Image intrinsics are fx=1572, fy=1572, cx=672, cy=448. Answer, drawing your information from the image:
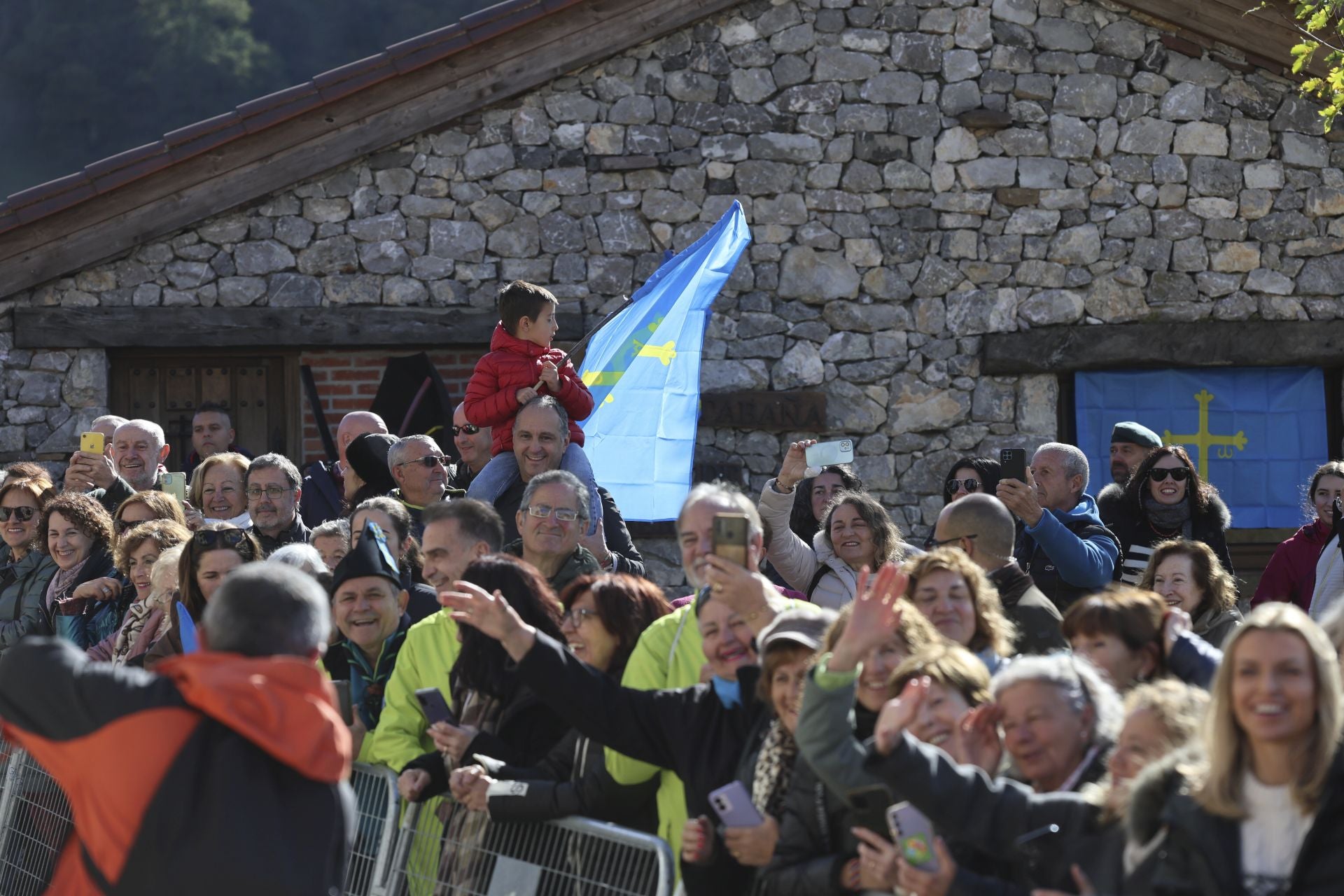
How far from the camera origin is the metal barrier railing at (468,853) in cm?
380

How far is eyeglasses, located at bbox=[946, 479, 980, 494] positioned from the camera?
6.84m

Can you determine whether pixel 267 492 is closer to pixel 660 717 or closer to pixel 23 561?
pixel 23 561

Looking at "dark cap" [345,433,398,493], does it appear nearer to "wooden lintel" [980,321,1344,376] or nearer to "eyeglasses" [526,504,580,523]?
"eyeglasses" [526,504,580,523]

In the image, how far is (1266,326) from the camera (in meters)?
9.80

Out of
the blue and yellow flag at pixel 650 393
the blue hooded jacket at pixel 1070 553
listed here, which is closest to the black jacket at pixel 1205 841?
the blue hooded jacket at pixel 1070 553

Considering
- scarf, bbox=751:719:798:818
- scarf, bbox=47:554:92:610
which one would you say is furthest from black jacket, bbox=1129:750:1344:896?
scarf, bbox=47:554:92:610

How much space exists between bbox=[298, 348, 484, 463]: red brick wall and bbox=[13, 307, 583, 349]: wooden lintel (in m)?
0.15

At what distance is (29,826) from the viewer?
16.8ft

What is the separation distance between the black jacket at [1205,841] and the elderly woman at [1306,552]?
405cm

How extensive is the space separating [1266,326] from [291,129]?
6146mm

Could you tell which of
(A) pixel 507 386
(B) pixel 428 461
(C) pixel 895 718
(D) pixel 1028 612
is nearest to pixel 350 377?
(B) pixel 428 461

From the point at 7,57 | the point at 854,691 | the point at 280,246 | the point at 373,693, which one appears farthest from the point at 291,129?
the point at 7,57

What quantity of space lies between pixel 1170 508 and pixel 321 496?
161 inches

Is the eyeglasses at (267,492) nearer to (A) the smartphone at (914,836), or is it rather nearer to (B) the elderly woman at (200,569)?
(B) the elderly woman at (200,569)
